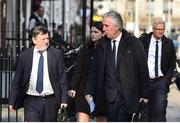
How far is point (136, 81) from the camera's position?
7.52 meters

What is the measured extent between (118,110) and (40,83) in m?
1.10

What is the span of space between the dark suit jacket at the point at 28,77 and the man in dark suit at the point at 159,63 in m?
2.69

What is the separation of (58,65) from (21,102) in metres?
→ 0.70

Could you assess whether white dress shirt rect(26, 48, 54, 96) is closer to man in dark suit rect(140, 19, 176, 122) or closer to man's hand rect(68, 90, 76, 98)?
man's hand rect(68, 90, 76, 98)

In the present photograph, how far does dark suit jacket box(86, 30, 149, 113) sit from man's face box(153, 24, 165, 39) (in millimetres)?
2911

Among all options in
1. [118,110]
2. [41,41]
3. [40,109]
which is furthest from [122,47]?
[40,109]

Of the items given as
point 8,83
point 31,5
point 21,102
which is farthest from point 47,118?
point 31,5

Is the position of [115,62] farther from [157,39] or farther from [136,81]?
[157,39]

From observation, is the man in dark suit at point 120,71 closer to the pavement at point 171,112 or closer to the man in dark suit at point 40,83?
the man in dark suit at point 40,83

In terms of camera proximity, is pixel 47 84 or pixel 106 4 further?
pixel 106 4

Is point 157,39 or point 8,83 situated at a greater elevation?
point 157,39

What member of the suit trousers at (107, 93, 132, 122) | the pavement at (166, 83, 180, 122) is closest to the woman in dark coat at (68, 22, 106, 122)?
the suit trousers at (107, 93, 132, 122)

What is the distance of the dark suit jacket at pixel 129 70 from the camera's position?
744 centimetres

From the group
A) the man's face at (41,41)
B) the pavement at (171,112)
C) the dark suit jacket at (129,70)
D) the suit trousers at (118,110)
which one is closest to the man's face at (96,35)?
the man's face at (41,41)
